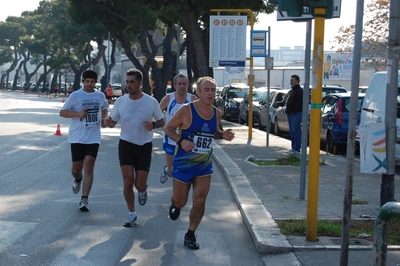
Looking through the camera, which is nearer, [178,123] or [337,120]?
[178,123]

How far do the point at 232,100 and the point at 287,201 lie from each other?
923 inches

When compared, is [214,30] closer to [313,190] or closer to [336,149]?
[336,149]

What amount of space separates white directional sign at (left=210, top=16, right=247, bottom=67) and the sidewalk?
5739 mm

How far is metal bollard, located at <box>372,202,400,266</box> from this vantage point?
422 cm

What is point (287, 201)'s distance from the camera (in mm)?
9648

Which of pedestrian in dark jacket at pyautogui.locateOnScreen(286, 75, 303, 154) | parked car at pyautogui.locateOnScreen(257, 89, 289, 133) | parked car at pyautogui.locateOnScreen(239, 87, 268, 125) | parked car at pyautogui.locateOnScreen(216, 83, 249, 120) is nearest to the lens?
pedestrian in dark jacket at pyautogui.locateOnScreen(286, 75, 303, 154)

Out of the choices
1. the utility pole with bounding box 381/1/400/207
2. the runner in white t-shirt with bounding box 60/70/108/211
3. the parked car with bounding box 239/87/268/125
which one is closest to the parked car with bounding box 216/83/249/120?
the parked car with bounding box 239/87/268/125

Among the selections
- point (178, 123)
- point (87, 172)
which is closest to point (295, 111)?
point (87, 172)

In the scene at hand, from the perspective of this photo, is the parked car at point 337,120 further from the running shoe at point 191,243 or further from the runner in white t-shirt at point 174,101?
the running shoe at point 191,243

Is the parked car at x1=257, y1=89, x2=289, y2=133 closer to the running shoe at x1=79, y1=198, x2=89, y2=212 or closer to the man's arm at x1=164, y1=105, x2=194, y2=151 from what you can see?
the running shoe at x1=79, y1=198, x2=89, y2=212

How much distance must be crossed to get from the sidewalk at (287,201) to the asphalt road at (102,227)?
0.74 ft

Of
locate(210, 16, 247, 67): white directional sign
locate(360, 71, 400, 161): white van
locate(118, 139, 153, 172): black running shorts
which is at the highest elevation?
locate(210, 16, 247, 67): white directional sign

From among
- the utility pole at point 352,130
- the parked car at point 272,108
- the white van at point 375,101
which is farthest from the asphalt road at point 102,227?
the parked car at point 272,108

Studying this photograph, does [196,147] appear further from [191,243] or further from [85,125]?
[85,125]
